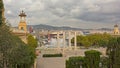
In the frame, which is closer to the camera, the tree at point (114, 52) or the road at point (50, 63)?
the tree at point (114, 52)

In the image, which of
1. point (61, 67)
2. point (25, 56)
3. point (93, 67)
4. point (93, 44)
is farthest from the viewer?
point (93, 44)

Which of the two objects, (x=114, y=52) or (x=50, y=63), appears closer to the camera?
(x=114, y=52)

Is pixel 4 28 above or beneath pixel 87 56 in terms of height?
above

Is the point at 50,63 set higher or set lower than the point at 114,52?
lower

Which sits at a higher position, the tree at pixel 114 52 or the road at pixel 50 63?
the tree at pixel 114 52

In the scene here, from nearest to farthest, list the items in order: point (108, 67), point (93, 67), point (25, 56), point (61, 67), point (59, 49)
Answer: point (25, 56), point (93, 67), point (108, 67), point (61, 67), point (59, 49)

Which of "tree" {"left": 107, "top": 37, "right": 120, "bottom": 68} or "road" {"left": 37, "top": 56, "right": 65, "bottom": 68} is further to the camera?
"road" {"left": 37, "top": 56, "right": 65, "bottom": 68}

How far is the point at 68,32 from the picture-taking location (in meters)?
81.6

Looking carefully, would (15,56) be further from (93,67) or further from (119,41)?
(119,41)

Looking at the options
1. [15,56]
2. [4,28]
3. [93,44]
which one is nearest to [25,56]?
[15,56]

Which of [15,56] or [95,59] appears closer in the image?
[15,56]

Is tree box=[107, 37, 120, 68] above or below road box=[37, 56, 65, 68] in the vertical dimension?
above

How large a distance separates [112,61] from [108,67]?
38.9 inches

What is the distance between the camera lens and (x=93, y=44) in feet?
376
